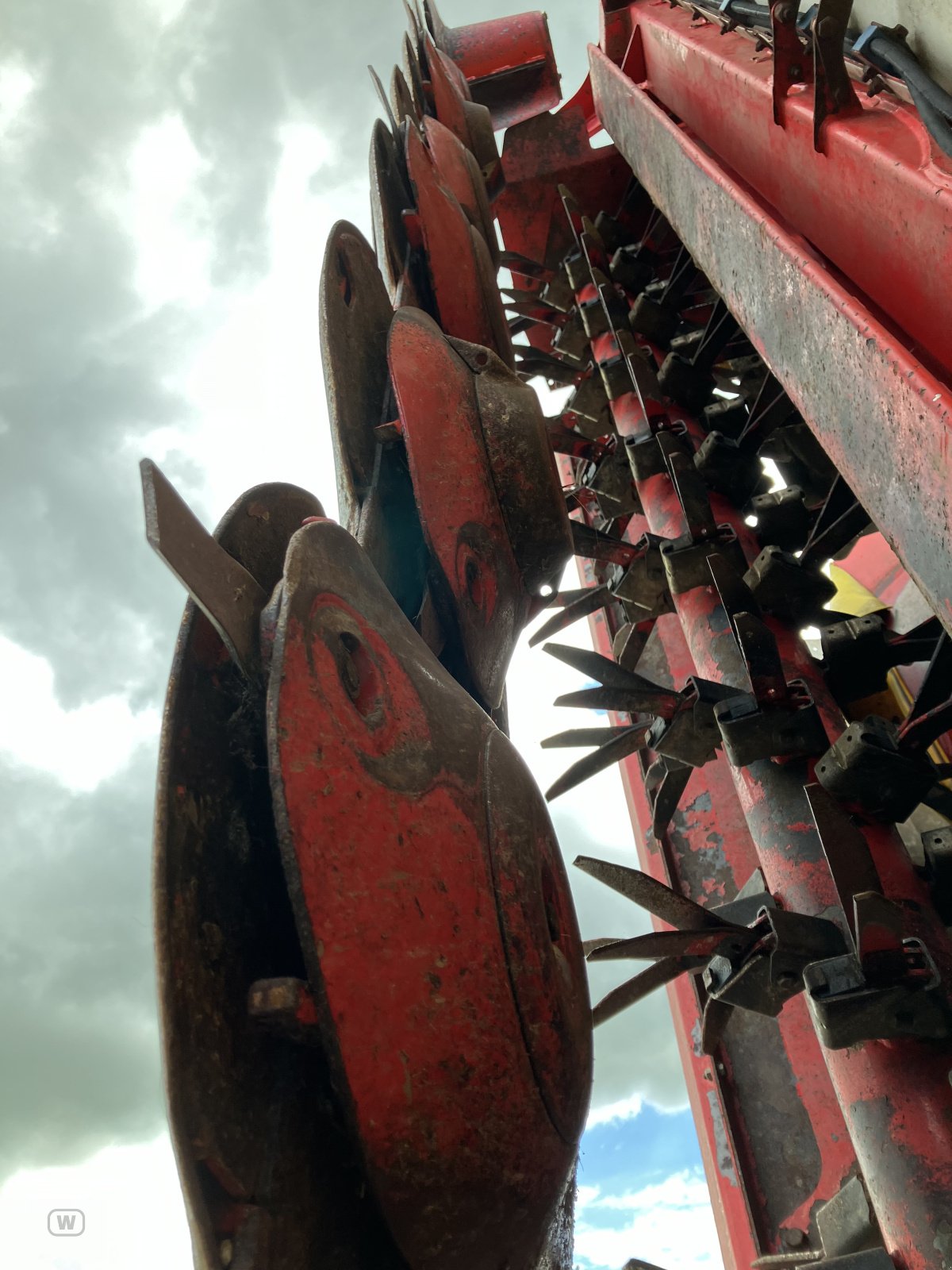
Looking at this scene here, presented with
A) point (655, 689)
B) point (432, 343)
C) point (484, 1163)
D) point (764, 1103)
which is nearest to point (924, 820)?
point (764, 1103)

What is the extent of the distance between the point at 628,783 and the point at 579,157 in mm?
4168

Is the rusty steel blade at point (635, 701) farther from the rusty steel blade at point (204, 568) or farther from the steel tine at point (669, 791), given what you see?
the rusty steel blade at point (204, 568)

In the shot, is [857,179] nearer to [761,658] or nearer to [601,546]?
[761,658]

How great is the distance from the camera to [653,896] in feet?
9.18

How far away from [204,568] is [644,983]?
1.88m

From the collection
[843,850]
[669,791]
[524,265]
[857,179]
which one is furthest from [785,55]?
[524,265]

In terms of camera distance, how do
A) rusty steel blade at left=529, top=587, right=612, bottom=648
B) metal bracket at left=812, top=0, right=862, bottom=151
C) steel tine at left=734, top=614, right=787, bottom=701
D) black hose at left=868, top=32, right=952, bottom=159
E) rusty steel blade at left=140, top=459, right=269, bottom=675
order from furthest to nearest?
rusty steel blade at left=529, top=587, right=612, bottom=648, steel tine at left=734, top=614, right=787, bottom=701, metal bracket at left=812, top=0, right=862, bottom=151, black hose at left=868, top=32, right=952, bottom=159, rusty steel blade at left=140, top=459, right=269, bottom=675

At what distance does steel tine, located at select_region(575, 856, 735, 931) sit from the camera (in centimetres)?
271

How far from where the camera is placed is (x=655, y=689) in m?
3.19

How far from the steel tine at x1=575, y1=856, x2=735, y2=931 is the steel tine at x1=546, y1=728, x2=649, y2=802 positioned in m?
0.57

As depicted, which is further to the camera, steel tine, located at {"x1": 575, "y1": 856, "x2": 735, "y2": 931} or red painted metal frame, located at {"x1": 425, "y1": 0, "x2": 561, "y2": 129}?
red painted metal frame, located at {"x1": 425, "y1": 0, "x2": 561, "y2": 129}

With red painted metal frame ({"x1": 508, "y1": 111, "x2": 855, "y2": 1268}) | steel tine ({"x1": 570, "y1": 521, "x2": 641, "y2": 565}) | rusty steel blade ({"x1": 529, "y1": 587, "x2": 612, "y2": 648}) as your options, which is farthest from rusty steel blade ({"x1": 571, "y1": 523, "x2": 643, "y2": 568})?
red painted metal frame ({"x1": 508, "y1": 111, "x2": 855, "y2": 1268})

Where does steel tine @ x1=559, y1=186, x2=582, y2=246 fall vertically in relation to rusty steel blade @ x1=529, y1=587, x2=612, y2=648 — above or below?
above

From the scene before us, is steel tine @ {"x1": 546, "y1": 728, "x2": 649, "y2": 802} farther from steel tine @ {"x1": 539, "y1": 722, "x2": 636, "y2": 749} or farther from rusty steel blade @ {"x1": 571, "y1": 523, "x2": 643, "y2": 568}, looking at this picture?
rusty steel blade @ {"x1": 571, "y1": 523, "x2": 643, "y2": 568}
